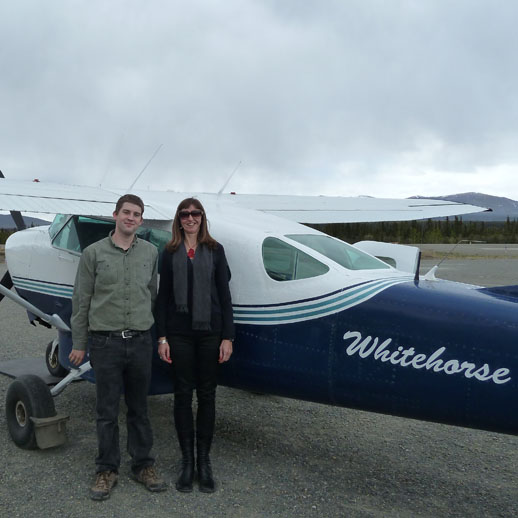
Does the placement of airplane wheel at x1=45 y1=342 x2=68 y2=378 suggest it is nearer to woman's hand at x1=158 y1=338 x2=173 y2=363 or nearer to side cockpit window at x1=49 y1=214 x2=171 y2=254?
side cockpit window at x1=49 y1=214 x2=171 y2=254

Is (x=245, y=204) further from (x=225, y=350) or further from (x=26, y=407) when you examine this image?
(x=26, y=407)

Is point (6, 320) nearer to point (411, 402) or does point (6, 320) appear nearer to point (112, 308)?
point (112, 308)

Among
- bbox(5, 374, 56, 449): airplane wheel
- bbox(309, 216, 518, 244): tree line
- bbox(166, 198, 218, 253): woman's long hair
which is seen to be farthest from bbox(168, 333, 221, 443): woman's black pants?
bbox(309, 216, 518, 244): tree line

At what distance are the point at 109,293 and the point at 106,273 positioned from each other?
0.13 meters

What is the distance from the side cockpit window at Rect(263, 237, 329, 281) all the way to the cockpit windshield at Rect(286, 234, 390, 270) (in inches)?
5.9

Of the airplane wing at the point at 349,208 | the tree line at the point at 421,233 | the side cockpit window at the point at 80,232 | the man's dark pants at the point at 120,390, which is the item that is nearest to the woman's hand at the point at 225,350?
the man's dark pants at the point at 120,390

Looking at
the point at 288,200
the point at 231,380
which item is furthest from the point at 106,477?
Answer: the point at 288,200

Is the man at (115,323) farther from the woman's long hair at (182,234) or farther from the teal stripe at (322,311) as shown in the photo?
the teal stripe at (322,311)

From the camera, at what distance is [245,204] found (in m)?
6.55

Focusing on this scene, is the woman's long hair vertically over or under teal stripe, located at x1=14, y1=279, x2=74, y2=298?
over

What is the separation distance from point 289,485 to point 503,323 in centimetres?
187

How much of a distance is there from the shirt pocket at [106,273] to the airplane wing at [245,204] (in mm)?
795

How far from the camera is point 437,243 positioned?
40469mm

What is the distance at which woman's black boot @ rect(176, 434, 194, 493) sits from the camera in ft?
12.9
